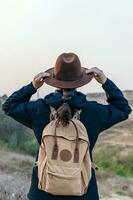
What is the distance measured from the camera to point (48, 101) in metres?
4.27

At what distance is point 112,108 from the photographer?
4.48 m

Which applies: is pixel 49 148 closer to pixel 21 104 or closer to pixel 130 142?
pixel 21 104

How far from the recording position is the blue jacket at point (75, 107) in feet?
14.1

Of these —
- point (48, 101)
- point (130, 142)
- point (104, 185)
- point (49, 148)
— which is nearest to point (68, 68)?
point (48, 101)

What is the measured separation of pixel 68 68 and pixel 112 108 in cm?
40

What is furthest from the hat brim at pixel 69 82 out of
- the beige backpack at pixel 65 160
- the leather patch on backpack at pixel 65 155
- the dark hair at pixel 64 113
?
the leather patch on backpack at pixel 65 155

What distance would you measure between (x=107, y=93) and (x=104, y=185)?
36.8ft

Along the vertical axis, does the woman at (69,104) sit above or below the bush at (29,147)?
above

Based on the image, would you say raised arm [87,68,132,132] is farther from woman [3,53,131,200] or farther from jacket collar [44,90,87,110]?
jacket collar [44,90,87,110]

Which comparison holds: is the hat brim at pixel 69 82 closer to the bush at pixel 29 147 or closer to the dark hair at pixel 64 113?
the dark hair at pixel 64 113

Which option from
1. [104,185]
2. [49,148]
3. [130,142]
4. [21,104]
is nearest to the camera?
[49,148]

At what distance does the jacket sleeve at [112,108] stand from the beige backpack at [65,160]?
22 cm

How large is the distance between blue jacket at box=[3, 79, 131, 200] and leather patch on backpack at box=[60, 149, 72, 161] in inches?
9.3

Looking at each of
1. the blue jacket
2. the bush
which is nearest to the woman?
the blue jacket
